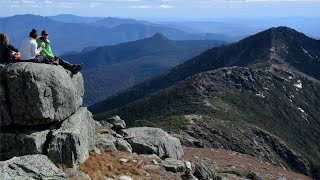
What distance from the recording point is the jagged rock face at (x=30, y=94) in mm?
25750

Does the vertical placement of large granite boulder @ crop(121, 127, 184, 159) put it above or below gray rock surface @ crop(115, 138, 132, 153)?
below

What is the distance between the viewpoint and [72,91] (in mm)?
28672

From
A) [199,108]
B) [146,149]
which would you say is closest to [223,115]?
[199,108]

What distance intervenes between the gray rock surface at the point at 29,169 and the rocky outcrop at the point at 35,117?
9.36 feet

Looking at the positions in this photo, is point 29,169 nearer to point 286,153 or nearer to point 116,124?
point 116,124

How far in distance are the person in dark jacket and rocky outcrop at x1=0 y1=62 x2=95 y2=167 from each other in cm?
178

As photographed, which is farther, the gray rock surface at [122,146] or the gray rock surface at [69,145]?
the gray rock surface at [122,146]

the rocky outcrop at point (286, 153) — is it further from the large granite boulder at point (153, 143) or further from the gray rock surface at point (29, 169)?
the gray rock surface at point (29, 169)

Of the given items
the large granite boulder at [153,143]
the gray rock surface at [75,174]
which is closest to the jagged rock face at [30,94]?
the gray rock surface at [75,174]

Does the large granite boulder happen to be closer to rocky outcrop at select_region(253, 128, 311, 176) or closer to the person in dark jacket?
the person in dark jacket

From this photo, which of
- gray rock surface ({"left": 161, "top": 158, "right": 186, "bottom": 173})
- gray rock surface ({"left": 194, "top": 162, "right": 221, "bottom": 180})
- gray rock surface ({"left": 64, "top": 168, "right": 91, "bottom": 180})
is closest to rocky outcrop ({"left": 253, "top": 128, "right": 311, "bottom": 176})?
gray rock surface ({"left": 194, "top": 162, "right": 221, "bottom": 180})

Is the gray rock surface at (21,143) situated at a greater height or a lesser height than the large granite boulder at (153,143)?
greater

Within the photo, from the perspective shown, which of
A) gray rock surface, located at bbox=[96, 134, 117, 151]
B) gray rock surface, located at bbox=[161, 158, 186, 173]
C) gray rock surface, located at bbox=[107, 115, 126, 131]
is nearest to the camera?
gray rock surface, located at bbox=[161, 158, 186, 173]

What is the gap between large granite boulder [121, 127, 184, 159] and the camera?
37.1 meters
